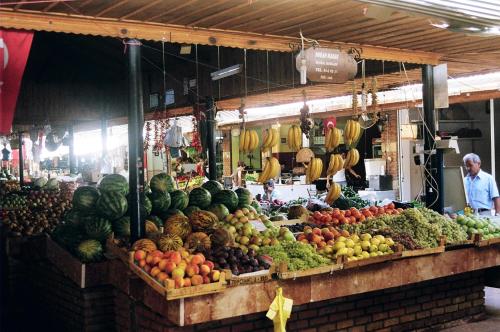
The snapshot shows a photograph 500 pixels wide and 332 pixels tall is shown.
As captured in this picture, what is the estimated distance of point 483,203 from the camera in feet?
29.6

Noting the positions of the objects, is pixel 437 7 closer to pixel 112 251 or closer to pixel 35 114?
pixel 112 251

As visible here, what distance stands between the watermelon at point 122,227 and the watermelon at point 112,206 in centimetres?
7

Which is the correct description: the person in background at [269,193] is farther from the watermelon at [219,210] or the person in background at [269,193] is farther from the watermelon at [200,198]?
the watermelon at [219,210]

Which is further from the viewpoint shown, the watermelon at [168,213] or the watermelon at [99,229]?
the watermelon at [168,213]

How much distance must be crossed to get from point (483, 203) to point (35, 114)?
1026 centimetres

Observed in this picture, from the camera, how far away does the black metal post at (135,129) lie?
545 centimetres

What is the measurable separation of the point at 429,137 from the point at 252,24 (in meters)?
3.50

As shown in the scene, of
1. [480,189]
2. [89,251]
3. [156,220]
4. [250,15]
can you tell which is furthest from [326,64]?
[480,189]

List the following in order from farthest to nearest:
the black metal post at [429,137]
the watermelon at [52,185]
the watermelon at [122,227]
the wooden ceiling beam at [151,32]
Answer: the watermelon at [52,185], the black metal post at [429,137], the watermelon at [122,227], the wooden ceiling beam at [151,32]

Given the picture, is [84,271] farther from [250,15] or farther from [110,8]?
[250,15]

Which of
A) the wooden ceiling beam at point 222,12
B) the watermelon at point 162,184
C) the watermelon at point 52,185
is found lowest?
the watermelon at point 52,185

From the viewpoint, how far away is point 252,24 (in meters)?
5.58

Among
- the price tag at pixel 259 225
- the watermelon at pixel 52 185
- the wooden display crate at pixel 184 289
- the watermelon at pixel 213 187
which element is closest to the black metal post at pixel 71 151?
the watermelon at pixel 52 185

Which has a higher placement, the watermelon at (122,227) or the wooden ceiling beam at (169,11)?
the wooden ceiling beam at (169,11)
